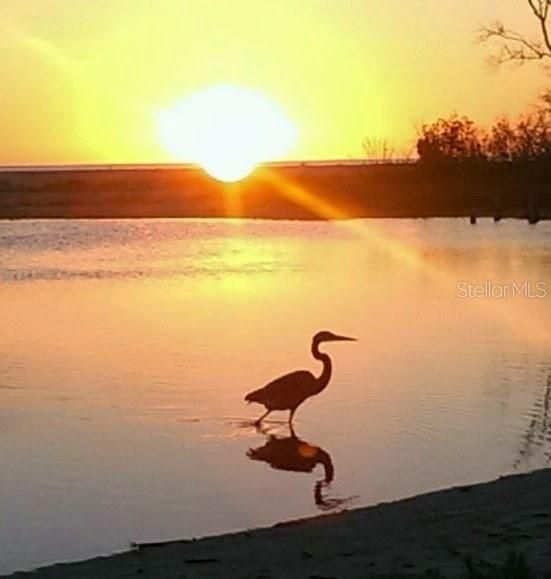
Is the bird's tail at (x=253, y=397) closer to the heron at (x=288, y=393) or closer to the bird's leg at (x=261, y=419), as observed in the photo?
the heron at (x=288, y=393)

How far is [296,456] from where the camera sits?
1156 cm

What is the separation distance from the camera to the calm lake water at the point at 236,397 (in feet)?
33.1

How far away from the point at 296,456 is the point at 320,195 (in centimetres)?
8799

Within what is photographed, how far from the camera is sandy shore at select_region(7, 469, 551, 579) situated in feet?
25.2

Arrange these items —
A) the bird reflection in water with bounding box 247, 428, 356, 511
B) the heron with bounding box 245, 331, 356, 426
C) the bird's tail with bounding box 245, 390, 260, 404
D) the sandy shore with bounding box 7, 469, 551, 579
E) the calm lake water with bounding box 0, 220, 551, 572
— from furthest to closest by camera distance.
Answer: the bird's tail with bounding box 245, 390, 260, 404, the heron with bounding box 245, 331, 356, 426, the bird reflection in water with bounding box 247, 428, 356, 511, the calm lake water with bounding box 0, 220, 551, 572, the sandy shore with bounding box 7, 469, 551, 579

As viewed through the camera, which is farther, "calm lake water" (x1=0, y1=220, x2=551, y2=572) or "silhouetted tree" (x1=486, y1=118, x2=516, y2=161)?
"silhouetted tree" (x1=486, y1=118, x2=516, y2=161)

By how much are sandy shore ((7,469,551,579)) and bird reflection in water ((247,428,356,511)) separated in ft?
3.55

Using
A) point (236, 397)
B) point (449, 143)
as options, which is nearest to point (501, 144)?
point (449, 143)

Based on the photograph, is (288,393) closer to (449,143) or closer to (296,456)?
(296,456)

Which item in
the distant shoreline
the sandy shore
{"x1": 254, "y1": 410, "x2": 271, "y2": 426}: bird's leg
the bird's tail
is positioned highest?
the distant shoreline

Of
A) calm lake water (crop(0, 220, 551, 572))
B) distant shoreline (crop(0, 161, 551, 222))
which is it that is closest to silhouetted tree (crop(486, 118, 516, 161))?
distant shoreline (crop(0, 161, 551, 222))

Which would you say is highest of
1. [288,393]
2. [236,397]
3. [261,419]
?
[288,393]

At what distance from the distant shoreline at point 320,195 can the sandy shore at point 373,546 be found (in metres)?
48.7

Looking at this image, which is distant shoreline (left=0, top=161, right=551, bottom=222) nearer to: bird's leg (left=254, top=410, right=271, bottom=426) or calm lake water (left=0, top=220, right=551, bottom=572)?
calm lake water (left=0, top=220, right=551, bottom=572)
